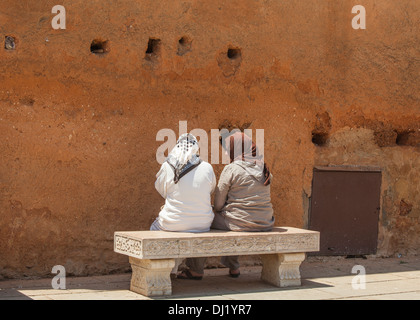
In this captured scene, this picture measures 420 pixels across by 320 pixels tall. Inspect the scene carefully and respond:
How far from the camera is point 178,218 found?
18.2ft

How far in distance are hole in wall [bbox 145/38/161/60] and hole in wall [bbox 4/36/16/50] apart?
1.32m

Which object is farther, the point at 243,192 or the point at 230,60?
the point at 230,60

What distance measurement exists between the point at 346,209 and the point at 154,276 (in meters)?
2.93

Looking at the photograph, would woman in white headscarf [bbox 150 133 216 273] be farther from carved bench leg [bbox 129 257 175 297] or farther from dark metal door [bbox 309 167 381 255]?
dark metal door [bbox 309 167 381 255]

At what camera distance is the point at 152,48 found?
21.3 ft

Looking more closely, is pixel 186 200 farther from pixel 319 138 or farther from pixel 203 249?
pixel 319 138

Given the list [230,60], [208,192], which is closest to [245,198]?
[208,192]

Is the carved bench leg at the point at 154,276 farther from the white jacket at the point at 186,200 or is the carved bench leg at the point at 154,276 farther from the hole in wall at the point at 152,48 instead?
the hole in wall at the point at 152,48

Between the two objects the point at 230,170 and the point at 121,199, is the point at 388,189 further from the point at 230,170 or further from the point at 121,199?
the point at 121,199

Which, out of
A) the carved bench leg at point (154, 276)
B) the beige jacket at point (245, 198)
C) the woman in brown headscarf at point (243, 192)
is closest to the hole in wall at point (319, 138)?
the woman in brown headscarf at point (243, 192)

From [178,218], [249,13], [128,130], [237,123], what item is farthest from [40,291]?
[249,13]

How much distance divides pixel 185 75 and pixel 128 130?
85 cm

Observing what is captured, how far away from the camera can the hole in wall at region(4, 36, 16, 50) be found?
5.71m

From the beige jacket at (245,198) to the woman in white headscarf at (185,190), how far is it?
26cm
